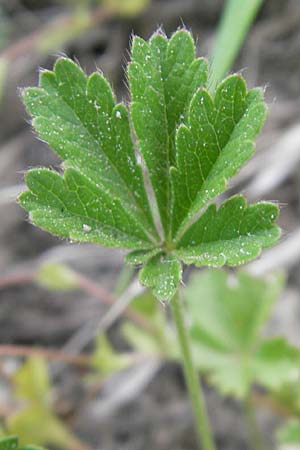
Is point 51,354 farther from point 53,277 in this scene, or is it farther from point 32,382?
point 53,277

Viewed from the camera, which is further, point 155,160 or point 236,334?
point 236,334

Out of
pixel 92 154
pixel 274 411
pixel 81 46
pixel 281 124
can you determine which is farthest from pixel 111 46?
pixel 92 154

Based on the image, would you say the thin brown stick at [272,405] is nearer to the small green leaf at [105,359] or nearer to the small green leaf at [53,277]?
the small green leaf at [105,359]

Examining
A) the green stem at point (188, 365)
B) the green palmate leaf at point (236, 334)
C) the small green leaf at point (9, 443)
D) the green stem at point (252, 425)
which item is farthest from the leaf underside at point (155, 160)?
the green stem at point (252, 425)

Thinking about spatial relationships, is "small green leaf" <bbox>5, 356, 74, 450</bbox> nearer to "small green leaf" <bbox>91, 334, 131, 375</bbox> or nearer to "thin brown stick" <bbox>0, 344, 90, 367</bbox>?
"thin brown stick" <bbox>0, 344, 90, 367</bbox>

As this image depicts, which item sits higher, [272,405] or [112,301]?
[112,301]

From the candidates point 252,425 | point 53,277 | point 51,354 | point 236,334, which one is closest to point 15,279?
point 53,277

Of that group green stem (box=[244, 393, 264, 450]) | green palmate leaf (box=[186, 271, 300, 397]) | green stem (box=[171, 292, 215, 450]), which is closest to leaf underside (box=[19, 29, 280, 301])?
green stem (box=[171, 292, 215, 450])
